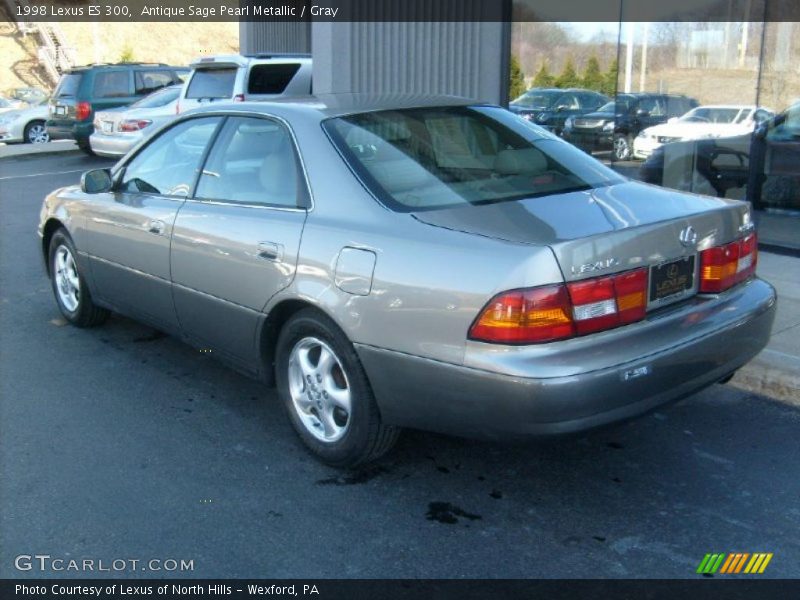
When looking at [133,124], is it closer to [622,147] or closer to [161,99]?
[161,99]

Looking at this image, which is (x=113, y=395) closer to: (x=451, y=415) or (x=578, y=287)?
(x=451, y=415)

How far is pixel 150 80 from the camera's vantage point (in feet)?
61.5

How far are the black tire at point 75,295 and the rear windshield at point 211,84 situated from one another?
256 inches

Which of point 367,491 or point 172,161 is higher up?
point 172,161

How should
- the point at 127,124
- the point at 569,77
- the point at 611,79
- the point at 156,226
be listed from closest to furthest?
1. the point at 156,226
2. the point at 611,79
3. the point at 569,77
4. the point at 127,124

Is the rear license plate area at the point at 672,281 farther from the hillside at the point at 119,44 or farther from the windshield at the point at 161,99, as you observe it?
the hillside at the point at 119,44

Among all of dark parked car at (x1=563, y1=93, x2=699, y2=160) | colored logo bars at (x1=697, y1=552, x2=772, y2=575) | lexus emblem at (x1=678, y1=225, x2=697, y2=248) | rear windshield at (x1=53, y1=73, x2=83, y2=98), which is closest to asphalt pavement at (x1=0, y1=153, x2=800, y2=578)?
colored logo bars at (x1=697, y1=552, x2=772, y2=575)

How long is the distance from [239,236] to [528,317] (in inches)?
65.8

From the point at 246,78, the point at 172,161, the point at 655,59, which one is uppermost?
the point at 655,59

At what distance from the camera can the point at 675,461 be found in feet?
13.5

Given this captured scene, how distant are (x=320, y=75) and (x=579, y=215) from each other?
7470mm

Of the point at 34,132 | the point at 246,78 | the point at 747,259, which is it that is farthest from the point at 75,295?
the point at 34,132

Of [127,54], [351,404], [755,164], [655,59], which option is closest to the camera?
[351,404]

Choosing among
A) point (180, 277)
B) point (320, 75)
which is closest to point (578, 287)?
point (180, 277)
